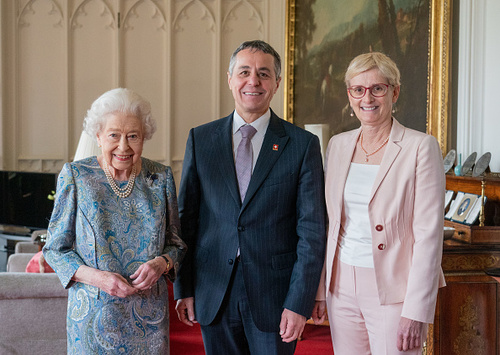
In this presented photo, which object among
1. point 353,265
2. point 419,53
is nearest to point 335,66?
point 419,53

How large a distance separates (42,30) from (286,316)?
6.46m

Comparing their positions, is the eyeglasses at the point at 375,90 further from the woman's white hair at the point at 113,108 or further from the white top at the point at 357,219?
the woman's white hair at the point at 113,108

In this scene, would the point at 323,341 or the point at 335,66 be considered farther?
the point at 335,66

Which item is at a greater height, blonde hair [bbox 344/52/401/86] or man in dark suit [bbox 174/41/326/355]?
blonde hair [bbox 344/52/401/86]

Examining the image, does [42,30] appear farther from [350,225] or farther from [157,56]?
[350,225]

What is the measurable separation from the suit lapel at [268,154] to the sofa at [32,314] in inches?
62.1

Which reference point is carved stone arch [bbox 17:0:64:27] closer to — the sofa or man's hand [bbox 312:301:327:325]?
the sofa

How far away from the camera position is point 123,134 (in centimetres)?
213

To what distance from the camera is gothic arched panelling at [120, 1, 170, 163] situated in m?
7.65

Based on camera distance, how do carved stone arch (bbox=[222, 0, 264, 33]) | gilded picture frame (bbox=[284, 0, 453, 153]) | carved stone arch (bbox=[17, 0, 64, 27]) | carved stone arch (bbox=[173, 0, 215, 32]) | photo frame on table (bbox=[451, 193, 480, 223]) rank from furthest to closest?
carved stone arch (bbox=[222, 0, 264, 33]) < carved stone arch (bbox=[173, 0, 215, 32]) < carved stone arch (bbox=[17, 0, 64, 27]) < gilded picture frame (bbox=[284, 0, 453, 153]) < photo frame on table (bbox=[451, 193, 480, 223])

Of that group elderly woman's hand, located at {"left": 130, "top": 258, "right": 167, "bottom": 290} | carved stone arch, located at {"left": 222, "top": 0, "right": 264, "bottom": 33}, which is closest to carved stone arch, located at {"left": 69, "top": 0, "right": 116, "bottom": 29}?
carved stone arch, located at {"left": 222, "top": 0, "right": 264, "bottom": 33}

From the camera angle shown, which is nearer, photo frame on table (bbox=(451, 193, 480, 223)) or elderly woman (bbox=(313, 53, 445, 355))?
elderly woman (bbox=(313, 53, 445, 355))

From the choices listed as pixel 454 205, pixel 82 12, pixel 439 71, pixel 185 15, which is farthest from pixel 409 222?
pixel 82 12

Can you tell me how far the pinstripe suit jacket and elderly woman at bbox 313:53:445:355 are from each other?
0.10 meters
